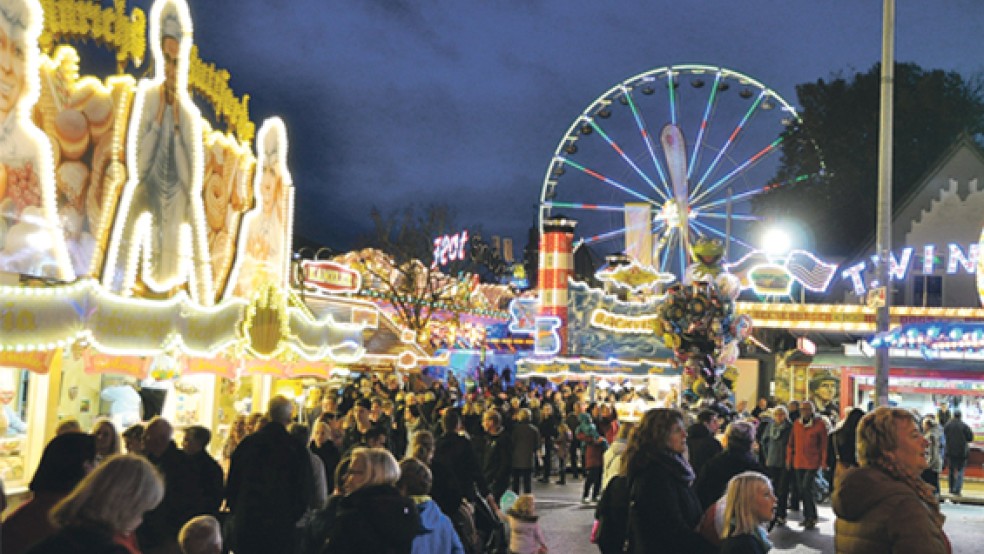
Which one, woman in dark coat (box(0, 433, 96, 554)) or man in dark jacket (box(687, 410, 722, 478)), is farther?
man in dark jacket (box(687, 410, 722, 478))

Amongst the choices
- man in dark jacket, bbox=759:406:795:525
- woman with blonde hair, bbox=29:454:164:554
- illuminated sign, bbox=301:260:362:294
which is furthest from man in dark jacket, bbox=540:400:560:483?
woman with blonde hair, bbox=29:454:164:554

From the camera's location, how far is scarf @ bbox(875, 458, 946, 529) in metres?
4.42

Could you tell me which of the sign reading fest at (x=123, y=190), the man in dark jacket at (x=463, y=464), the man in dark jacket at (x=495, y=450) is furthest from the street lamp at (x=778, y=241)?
the man in dark jacket at (x=463, y=464)

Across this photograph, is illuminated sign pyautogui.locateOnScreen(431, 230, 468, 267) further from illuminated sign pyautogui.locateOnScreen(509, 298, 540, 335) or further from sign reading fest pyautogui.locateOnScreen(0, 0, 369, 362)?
sign reading fest pyautogui.locateOnScreen(0, 0, 369, 362)

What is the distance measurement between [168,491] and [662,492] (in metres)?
3.56

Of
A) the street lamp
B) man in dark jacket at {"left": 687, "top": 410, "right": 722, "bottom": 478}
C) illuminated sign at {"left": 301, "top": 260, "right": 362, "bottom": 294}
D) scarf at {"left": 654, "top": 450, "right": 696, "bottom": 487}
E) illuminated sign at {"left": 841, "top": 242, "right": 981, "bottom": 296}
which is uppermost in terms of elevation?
the street lamp

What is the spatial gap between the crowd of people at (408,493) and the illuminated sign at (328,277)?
10.3 m

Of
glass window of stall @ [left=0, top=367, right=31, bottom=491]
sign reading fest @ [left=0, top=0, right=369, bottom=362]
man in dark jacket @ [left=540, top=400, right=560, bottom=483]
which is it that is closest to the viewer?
sign reading fest @ [left=0, top=0, right=369, bottom=362]

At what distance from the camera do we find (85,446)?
16.3 ft

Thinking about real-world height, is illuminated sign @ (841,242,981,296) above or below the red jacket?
above

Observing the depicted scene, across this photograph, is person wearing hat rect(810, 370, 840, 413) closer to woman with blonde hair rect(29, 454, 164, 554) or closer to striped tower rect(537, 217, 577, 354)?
striped tower rect(537, 217, 577, 354)

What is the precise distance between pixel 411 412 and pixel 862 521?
1047 cm

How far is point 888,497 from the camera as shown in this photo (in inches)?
171

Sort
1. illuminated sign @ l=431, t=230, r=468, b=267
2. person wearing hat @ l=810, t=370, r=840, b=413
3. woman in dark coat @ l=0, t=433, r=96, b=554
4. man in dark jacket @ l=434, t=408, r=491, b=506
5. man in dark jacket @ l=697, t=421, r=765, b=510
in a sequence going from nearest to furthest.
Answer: woman in dark coat @ l=0, t=433, r=96, b=554 < man in dark jacket @ l=697, t=421, r=765, b=510 < man in dark jacket @ l=434, t=408, r=491, b=506 < person wearing hat @ l=810, t=370, r=840, b=413 < illuminated sign @ l=431, t=230, r=468, b=267
